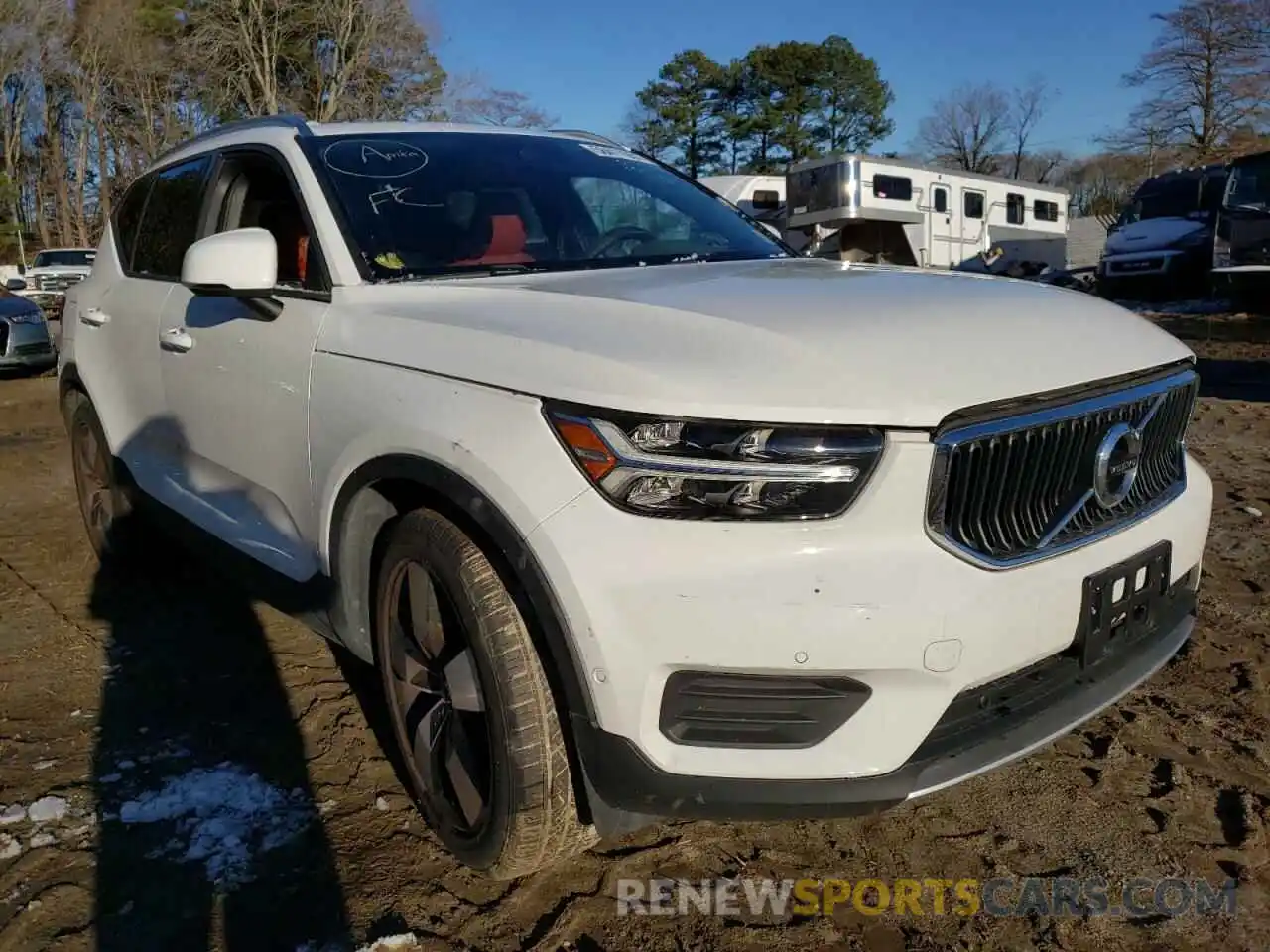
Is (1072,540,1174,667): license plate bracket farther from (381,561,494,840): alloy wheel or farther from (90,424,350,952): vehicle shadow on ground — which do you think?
(90,424,350,952): vehicle shadow on ground

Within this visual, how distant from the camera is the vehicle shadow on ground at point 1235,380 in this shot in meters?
8.32

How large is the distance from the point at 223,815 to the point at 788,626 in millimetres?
1655

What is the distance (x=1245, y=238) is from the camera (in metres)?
12.4

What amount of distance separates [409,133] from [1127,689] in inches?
101

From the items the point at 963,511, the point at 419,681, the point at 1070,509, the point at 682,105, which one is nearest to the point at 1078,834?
the point at 1070,509

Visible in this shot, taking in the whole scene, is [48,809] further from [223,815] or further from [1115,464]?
[1115,464]

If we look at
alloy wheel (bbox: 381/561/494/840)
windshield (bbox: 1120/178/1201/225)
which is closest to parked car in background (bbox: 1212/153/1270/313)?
windshield (bbox: 1120/178/1201/225)

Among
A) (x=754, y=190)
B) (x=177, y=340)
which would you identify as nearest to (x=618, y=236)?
(x=177, y=340)

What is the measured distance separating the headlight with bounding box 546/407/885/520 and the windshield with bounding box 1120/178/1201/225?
2023 centimetres

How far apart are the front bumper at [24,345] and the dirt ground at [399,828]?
8.52 m

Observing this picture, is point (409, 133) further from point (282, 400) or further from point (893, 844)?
point (893, 844)

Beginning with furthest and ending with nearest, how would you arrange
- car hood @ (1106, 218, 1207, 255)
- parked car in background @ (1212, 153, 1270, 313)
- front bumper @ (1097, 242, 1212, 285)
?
car hood @ (1106, 218, 1207, 255)
front bumper @ (1097, 242, 1212, 285)
parked car in background @ (1212, 153, 1270, 313)

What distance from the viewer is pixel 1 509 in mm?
5887

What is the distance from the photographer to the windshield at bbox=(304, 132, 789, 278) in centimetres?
278
